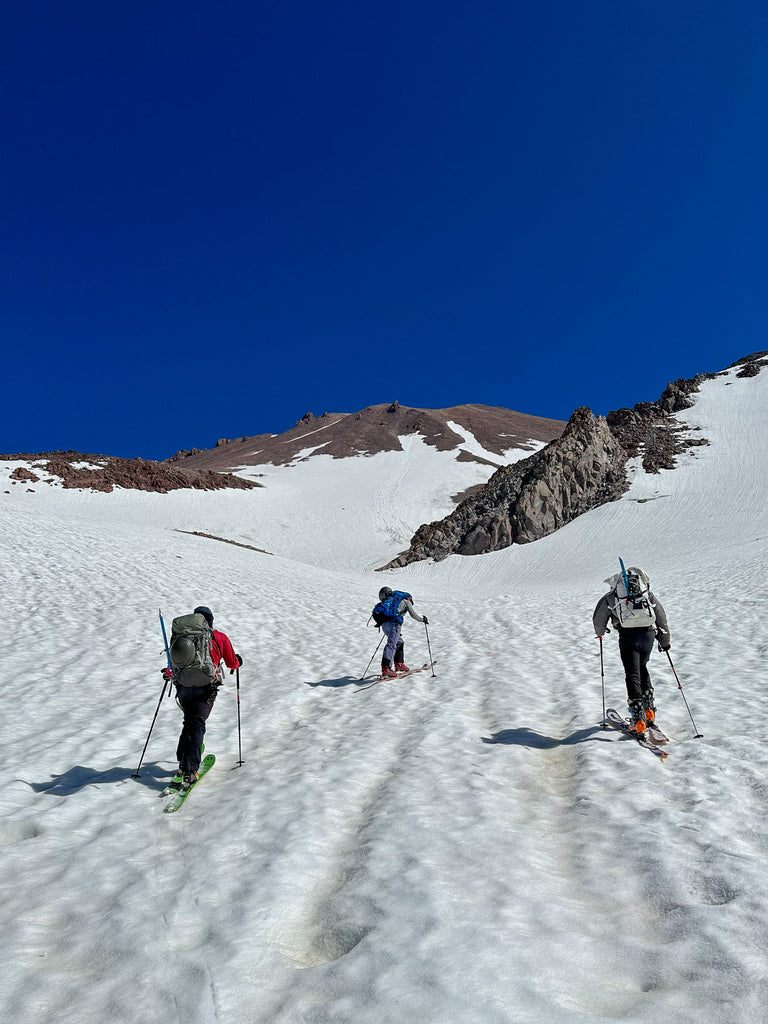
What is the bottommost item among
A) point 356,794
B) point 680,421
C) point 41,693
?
point 356,794

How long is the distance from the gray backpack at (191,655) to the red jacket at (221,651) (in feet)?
0.73

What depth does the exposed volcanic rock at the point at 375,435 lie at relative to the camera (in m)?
100

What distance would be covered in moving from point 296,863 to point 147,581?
1781 centimetres

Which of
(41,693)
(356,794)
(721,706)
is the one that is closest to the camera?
(356,794)

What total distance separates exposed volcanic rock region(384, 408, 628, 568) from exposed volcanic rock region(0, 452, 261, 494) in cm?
3131

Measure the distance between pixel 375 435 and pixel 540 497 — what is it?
69.2 meters

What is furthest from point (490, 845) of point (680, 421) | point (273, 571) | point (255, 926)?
point (680, 421)

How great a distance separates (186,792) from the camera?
6770mm

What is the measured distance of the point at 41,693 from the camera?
35.2ft

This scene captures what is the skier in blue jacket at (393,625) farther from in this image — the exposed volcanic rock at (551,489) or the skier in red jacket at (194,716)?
the exposed volcanic rock at (551,489)

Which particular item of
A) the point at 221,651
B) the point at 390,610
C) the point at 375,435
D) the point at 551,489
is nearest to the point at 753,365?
the point at 551,489

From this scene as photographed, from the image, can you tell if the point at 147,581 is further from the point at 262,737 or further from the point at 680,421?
the point at 680,421

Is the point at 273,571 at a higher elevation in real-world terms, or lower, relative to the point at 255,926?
higher

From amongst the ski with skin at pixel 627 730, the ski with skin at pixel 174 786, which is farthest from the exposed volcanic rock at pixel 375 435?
the ski with skin at pixel 174 786
